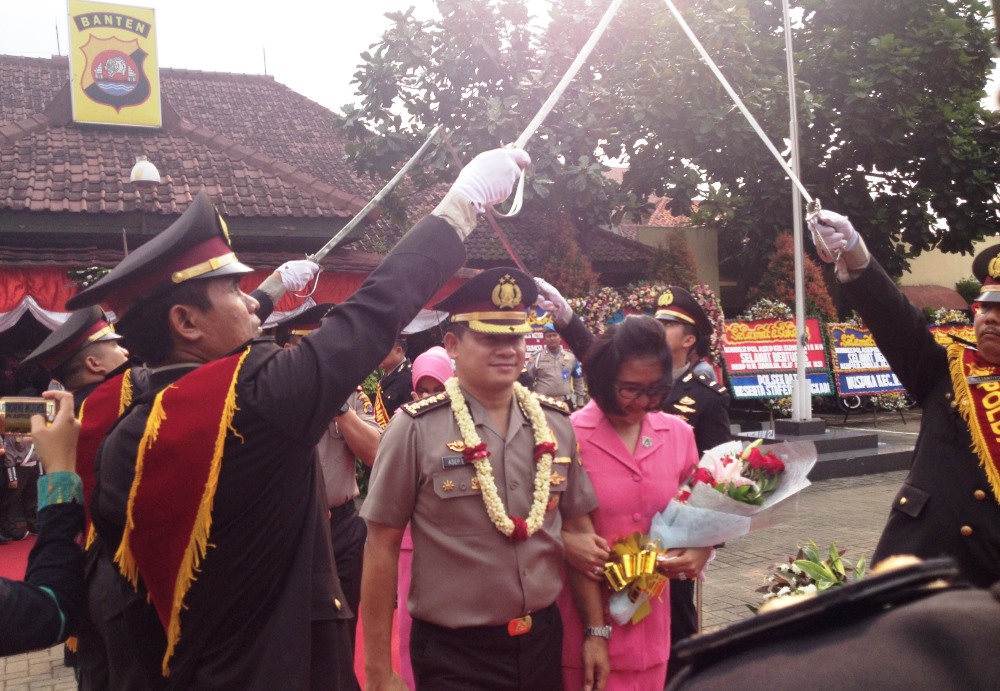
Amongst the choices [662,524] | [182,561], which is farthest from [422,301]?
[662,524]

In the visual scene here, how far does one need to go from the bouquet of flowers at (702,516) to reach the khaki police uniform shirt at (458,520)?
0.76 ft

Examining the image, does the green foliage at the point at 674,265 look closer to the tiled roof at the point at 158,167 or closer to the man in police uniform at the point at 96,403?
the tiled roof at the point at 158,167

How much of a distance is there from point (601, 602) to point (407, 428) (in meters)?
0.86

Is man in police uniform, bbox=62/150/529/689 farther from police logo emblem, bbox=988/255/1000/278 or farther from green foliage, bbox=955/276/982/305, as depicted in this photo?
green foliage, bbox=955/276/982/305

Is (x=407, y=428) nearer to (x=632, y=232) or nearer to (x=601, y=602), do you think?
(x=601, y=602)

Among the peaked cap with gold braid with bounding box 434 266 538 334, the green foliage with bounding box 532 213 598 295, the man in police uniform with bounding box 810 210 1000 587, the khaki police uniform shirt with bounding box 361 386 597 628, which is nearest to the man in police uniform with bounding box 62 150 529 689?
the khaki police uniform shirt with bounding box 361 386 597 628

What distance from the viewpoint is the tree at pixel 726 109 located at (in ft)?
44.7

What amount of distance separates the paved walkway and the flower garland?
84cm

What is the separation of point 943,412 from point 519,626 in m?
1.59

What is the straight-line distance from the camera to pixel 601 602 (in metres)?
2.65

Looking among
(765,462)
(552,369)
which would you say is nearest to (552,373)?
(552,369)

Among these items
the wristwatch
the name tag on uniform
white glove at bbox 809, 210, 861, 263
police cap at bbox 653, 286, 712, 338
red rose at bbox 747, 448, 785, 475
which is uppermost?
white glove at bbox 809, 210, 861, 263

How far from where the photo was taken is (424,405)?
101 inches

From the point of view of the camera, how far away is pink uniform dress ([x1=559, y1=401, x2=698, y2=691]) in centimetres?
264
